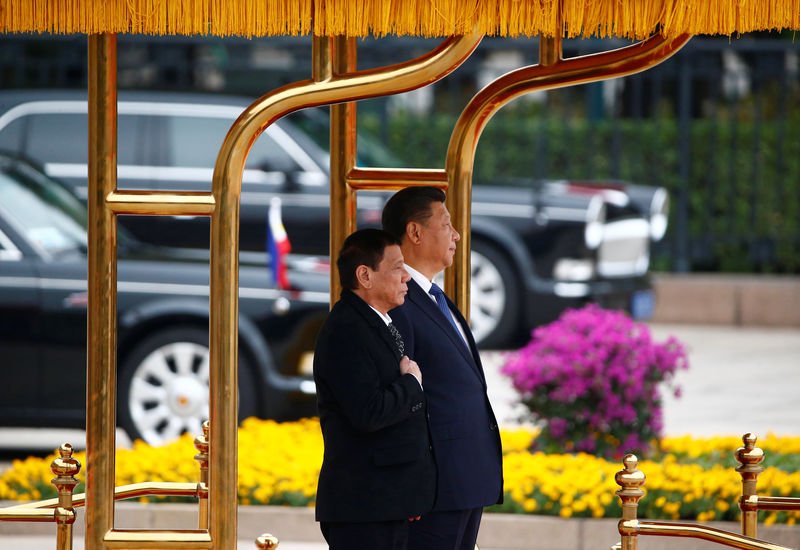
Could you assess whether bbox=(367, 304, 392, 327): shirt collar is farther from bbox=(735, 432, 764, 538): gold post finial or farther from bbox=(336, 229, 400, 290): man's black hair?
bbox=(735, 432, 764, 538): gold post finial

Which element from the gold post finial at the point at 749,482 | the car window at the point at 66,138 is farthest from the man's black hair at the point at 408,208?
the car window at the point at 66,138

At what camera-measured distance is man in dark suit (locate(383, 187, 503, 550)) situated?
3.71 metres

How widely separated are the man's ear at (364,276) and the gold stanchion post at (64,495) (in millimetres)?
1230

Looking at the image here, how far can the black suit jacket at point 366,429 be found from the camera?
137 inches

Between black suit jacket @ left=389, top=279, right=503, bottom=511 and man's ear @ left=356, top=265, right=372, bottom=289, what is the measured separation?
0.19 m

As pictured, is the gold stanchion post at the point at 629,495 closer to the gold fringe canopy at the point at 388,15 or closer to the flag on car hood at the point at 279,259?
the gold fringe canopy at the point at 388,15

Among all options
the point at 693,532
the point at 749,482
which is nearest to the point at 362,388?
the point at 693,532

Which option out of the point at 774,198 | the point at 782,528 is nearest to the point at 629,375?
the point at 782,528

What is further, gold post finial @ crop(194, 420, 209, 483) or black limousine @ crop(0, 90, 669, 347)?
black limousine @ crop(0, 90, 669, 347)

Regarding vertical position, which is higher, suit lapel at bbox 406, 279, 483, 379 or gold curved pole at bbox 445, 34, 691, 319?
gold curved pole at bbox 445, 34, 691, 319

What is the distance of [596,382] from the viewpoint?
258 inches

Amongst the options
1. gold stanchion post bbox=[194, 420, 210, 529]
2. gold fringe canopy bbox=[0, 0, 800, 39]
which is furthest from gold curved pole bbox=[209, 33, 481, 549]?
gold stanchion post bbox=[194, 420, 210, 529]

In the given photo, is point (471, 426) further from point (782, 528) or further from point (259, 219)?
point (259, 219)

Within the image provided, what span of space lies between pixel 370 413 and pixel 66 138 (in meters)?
7.05
